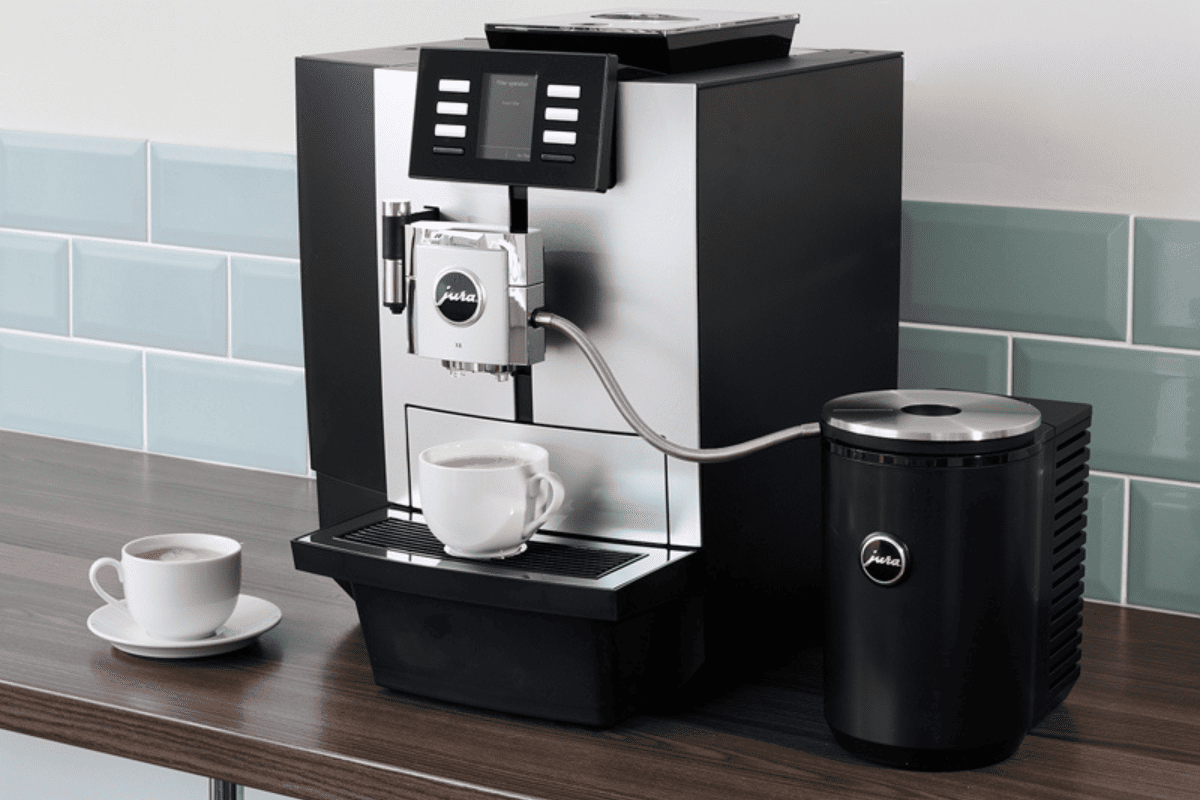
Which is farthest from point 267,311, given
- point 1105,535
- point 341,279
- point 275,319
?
point 1105,535

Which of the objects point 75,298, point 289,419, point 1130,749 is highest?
point 75,298

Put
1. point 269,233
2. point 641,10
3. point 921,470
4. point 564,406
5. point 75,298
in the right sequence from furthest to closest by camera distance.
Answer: point 75,298
point 269,233
point 641,10
point 564,406
point 921,470

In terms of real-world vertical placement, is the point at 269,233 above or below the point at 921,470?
above

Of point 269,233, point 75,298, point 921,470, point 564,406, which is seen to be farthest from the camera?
point 75,298

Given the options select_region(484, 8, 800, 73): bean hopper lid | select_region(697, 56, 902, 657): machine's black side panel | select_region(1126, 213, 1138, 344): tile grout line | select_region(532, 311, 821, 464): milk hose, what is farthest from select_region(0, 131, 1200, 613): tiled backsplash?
select_region(532, 311, 821, 464): milk hose

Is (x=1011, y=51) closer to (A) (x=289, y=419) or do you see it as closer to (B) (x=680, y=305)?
(B) (x=680, y=305)

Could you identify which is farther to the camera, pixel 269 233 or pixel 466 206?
pixel 269 233

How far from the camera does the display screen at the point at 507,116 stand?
3.04ft

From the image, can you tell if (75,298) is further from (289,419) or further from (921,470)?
(921,470)

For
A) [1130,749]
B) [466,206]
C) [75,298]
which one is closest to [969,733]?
[1130,749]

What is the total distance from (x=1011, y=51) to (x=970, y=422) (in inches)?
17.4

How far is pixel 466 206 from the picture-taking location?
995 mm

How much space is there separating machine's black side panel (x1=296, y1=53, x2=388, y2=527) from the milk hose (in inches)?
8.3

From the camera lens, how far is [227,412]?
1.58 m
